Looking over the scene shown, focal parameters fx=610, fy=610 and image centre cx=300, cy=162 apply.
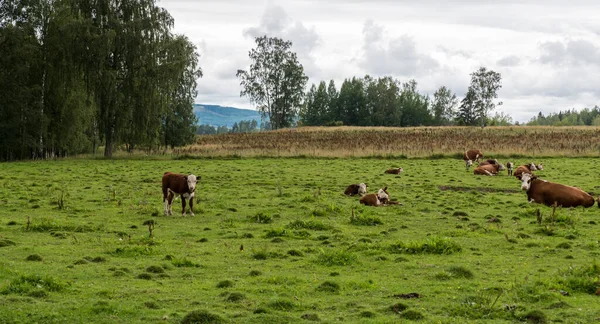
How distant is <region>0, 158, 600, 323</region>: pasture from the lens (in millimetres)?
9594

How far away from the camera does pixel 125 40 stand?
4847 centimetres

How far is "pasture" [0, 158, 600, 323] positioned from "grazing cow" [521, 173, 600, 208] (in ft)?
1.88

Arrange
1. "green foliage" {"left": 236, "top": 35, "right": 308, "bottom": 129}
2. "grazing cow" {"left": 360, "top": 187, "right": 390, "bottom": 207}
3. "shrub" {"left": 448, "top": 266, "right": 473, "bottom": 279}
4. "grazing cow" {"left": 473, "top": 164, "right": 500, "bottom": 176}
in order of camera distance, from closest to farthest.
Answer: "shrub" {"left": 448, "top": 266, "right": 473, "bottom": 279}
"grazing cow" {"left": 360, "top": 187, "right": 390, "bottom": 207}
"grazing cow" {"left": 473, "top": 164, "right": 500, "bottom": 176}
"green foliage" {"left": 236, "top": 35, "right": 308, "bottom": 129}

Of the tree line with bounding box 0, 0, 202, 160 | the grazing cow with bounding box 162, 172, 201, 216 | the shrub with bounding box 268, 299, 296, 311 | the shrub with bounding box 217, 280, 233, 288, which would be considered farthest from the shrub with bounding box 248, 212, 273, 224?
the tree line with bounding box 0, 0, 202, 160

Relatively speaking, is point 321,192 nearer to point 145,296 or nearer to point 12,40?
point 145,296

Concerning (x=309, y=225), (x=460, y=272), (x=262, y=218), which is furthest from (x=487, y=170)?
(x=460, y=272)

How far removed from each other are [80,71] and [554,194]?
127 ft

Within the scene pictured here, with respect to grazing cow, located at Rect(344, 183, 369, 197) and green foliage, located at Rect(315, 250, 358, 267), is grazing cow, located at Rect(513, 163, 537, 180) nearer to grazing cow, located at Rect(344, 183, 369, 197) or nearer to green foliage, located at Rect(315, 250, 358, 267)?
grazing cow, located at Rect(344, 183, 369, 197)

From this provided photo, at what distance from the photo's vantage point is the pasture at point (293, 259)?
31.5 feet

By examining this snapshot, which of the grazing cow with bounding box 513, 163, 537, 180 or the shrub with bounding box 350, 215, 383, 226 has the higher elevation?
the grazing cow with bounding box 513, 163, 537, 180

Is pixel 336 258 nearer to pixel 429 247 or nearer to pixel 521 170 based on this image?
pixel 429 247

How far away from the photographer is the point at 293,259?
1365cm

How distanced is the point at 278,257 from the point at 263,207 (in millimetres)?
8293

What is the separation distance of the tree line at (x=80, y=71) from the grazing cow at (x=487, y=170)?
27.1m
